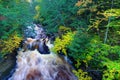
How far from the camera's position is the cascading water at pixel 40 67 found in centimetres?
1067

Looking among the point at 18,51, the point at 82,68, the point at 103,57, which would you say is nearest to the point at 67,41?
the point at 82,68

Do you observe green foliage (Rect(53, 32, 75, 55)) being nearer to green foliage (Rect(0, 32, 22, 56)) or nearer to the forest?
the forest

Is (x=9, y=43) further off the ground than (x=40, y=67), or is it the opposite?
(x=9, y=43)

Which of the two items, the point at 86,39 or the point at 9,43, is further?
the point at 9,43

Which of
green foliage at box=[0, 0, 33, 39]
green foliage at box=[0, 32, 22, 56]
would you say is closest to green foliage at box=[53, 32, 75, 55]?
green foliage at box=[0, 32, 22, 56]

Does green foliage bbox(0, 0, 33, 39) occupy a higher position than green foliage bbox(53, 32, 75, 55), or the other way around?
green foliage bbox(0, 0, 33, 39)

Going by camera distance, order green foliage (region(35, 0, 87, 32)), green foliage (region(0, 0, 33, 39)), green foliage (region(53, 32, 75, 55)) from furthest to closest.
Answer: green foliage (region(35, 0, 87, 32))
green foliage (region(53, 32, 75, 55))
green foliage (region(0, 0, 33, 39))

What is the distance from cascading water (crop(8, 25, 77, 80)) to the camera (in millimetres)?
10672

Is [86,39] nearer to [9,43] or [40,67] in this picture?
[40,67]

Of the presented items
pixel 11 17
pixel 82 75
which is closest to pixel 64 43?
pixel 82 75

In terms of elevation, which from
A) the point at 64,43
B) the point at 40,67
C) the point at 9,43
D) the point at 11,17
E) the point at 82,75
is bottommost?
the point at 82,75

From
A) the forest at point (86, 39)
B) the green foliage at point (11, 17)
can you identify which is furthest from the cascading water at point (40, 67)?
the green foliage at point (11, 17)

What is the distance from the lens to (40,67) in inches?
459

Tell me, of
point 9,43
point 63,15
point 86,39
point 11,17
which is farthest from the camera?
point 63,15
